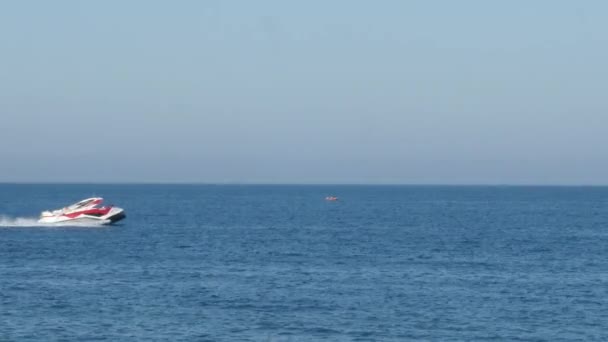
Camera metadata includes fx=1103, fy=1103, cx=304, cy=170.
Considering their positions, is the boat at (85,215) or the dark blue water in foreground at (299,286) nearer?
the dark blue water in foreground at (299,286)

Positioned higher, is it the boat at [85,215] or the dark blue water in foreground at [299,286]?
the boat at [85,215]

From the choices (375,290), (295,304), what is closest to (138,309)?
(295,304)

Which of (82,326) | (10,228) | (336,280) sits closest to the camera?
(82,326)

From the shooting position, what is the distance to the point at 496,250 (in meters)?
103

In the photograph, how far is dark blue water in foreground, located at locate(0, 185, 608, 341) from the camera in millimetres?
55844

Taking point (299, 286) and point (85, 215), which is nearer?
point (299, 286)

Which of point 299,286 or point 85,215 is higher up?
point 85,215

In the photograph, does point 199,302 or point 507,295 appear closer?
point 199,302

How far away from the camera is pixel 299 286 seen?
7206cm

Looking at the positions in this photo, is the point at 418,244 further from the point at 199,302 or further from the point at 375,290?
the point at 199,302

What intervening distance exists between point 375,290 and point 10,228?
71254 mm

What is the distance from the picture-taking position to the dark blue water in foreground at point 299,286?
55.8 metres

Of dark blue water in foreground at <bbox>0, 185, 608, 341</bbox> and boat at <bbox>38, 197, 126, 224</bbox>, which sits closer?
dark blue water in foreground at <bbox>0, 185, 608, 341</bbox>

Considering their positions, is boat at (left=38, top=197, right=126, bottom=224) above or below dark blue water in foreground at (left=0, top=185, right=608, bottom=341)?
above
